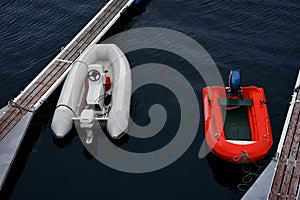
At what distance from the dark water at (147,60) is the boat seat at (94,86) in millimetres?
1982

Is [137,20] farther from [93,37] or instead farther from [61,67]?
→ [61,67]

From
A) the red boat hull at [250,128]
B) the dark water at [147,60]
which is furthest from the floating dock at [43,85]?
the red boat hull at [250,128]

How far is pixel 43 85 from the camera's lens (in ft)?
70.0

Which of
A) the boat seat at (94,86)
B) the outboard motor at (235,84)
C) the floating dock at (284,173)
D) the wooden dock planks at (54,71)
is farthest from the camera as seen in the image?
the wooden dock planks at (54,71)

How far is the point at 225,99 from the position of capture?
61.3 feet

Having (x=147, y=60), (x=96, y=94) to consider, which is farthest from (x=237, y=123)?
(x=147, y=60)

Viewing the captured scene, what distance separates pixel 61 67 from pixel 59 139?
5.23 metres

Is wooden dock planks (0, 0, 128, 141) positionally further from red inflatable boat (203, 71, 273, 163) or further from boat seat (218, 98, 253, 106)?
boat seat (218, 98, 253, 106)

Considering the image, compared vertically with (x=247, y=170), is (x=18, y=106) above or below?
above

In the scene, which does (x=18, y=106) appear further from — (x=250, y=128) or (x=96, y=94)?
(x=250, y=128)

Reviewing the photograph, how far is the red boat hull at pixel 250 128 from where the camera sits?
16359 millimetres

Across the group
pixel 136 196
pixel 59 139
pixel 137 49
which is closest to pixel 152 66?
pixel 137 49

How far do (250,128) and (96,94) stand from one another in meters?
7.63

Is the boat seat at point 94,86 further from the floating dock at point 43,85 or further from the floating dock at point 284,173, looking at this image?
the floating dock at point 284,173
